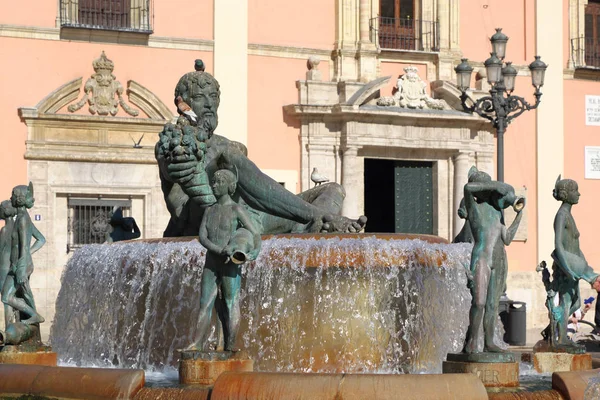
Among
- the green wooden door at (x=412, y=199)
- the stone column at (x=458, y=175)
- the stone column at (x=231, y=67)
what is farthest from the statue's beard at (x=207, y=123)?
the stone column at (x=458, y=175)

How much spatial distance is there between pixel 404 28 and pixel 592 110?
3.97 metres

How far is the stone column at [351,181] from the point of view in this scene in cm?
2314

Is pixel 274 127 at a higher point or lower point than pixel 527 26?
lower

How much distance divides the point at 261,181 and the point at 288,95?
13.0 m

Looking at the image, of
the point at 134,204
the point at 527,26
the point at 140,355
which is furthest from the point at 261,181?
the point at 527,26

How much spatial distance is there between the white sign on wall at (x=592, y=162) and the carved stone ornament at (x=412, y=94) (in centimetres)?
331

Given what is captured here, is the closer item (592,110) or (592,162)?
(592,162)

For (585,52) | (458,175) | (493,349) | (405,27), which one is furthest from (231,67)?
(493,349)

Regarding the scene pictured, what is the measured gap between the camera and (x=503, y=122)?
18500 millimetres

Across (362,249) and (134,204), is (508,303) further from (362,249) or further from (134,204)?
(362,249)

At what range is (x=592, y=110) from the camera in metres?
25.7

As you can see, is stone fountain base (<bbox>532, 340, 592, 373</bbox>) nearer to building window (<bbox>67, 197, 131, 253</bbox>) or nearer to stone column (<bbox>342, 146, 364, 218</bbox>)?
building window (<bbox>67, 197, 131, 253</bbox>)

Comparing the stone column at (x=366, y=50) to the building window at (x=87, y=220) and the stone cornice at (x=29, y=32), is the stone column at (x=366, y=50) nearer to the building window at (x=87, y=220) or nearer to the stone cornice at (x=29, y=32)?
the building window at (x=87, y=220)

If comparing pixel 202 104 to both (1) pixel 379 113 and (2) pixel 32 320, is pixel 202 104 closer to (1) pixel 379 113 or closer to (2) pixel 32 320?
(2) pixel 32 320
